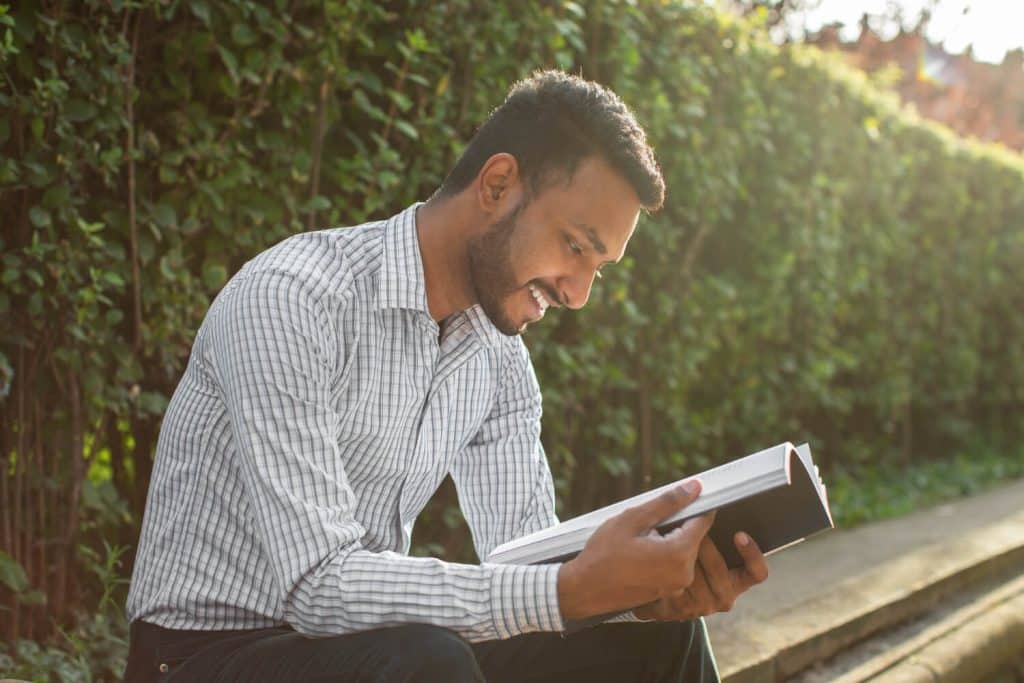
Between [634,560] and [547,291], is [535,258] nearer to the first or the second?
[547,291]

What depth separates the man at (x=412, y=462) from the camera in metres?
1.81

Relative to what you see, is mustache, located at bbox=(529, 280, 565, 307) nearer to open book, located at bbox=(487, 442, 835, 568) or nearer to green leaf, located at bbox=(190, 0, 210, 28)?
open book, located at bbox=(487, 442, 835, 568)

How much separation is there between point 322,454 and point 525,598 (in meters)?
0.42

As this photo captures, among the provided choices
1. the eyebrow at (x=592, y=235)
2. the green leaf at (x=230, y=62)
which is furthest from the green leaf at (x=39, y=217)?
the eyebrow at (x=592, y=235)

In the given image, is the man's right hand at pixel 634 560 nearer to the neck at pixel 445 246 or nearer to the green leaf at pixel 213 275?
the neck at pixel 445 246

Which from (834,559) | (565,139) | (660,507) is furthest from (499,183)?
(834,559)

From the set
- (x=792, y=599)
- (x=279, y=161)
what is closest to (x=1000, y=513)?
(x=792, y=599)

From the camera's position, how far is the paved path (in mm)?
3834

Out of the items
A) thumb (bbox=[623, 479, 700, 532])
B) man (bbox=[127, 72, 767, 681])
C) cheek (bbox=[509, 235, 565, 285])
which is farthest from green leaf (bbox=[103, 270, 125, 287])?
thumb (bbox=[623, 479, 700, 532])

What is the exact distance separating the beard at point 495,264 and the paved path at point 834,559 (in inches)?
63.1

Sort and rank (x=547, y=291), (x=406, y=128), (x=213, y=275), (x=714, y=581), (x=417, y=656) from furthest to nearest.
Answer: (x=406, y=128) → (x=213, y=275) → (x=547, y=291) → (x=714, y=581) → (x=417, y=656)

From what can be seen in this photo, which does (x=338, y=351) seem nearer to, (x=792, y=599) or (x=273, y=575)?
(x=273, y=575)

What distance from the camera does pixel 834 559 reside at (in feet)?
17.4

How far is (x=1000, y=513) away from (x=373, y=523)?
5.61m
